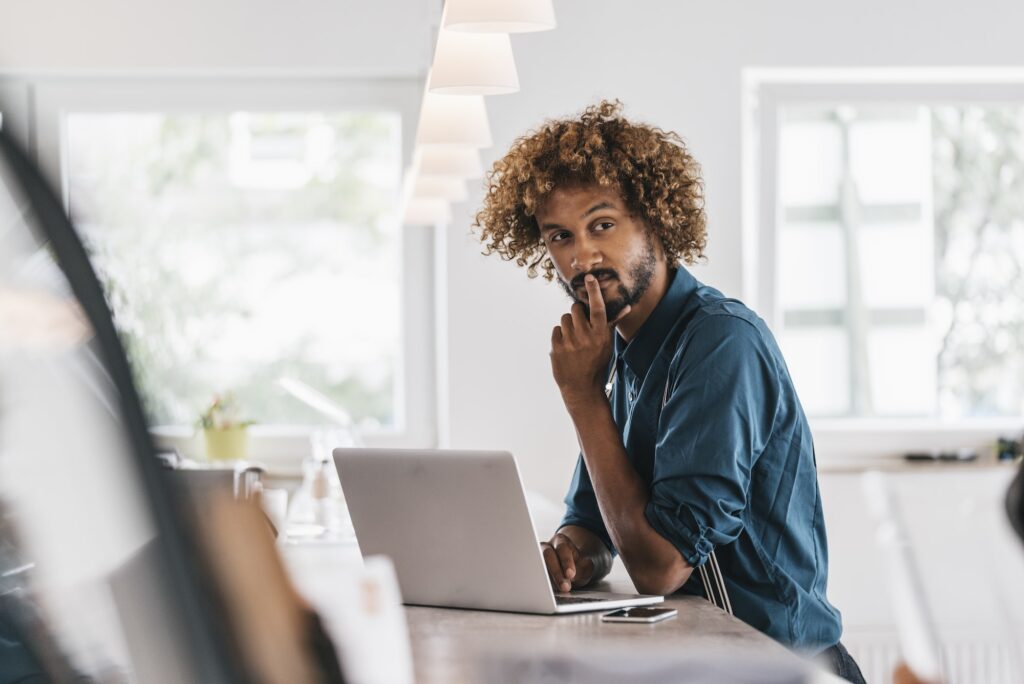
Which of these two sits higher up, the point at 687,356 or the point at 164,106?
the point at 164,106

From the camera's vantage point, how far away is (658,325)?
1807mm

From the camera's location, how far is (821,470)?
383cm

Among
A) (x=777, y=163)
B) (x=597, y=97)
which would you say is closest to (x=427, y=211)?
(x=597, y=97)

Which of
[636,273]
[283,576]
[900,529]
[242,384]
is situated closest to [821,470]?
[242,384]

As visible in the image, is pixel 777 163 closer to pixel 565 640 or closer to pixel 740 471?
pixel 740 471

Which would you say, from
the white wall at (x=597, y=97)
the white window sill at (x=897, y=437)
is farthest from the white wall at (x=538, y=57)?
the white window sill at (x=897, y=437)

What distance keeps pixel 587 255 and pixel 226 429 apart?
7.10 feet

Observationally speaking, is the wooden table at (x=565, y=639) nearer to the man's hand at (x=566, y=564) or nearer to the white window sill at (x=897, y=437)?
the man's hand at (x=566, y=564)

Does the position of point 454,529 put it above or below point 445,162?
below

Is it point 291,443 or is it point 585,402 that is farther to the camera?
point 291,443

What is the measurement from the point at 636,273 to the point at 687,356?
22 cm

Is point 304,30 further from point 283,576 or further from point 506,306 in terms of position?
Result: point 283,576

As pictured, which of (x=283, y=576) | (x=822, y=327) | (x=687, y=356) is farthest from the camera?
(x=822, y=327)

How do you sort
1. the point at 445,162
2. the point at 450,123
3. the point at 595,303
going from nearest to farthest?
the point at 595,303 < the point at 450,123 < the point at 445,162
